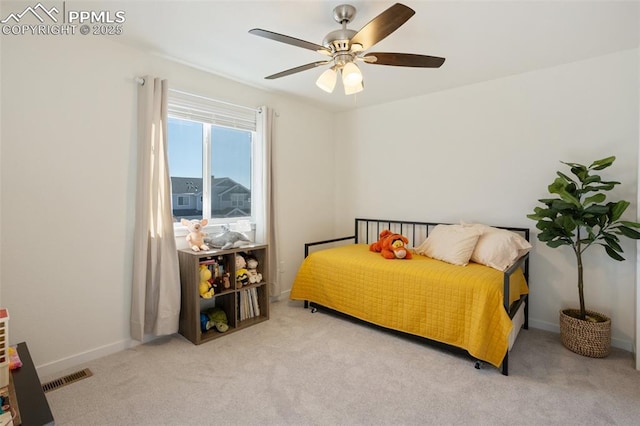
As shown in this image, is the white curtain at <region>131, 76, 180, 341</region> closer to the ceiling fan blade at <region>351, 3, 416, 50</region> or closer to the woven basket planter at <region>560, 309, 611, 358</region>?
the ceiling fan blade at <region>351, 3, 416, 50</region>

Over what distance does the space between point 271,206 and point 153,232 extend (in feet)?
4.06

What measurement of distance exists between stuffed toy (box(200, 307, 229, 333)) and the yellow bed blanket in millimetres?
817

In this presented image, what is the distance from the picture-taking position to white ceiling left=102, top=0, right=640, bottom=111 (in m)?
1.92

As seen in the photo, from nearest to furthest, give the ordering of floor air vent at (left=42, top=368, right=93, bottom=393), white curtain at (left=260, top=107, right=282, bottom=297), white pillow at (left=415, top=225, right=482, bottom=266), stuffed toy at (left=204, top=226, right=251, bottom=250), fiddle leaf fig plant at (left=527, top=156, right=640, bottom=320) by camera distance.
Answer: floor air vent at (left=42, top=368, right=93, bottom=393)
fiddle leaf fig plant at (left=527, top=156, right=640, bottom=320)
white pillow at (left=415, top=225, right=482, bottom=266)
stuffed toy at (left=204, top=226, right=251, bottom=250)
white curtain at (left=260, top=107, right=282, bottom=297)

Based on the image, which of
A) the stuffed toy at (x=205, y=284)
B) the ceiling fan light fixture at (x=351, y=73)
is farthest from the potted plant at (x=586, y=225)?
the stuffed toy at (x=205, y=284)

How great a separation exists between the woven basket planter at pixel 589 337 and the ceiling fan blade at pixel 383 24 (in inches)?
98.6

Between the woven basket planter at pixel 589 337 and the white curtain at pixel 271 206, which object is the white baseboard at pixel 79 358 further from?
the woven basket planter at pixel 589 337

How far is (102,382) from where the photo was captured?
206 centimetres

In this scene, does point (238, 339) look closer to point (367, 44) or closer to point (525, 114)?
point (367, 44)

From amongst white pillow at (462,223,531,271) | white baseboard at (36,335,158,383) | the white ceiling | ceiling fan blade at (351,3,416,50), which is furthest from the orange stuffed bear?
white baseboard at (36,335,158,383)

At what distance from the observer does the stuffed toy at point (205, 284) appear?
8.73 feet

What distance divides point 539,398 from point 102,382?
8.93ft

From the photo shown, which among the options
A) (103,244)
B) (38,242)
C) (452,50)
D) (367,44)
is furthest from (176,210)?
(452,50)

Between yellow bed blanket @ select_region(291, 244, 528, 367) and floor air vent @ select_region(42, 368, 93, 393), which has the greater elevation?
yellow bed blanket @ select_region(291, 244, 528, 367)
